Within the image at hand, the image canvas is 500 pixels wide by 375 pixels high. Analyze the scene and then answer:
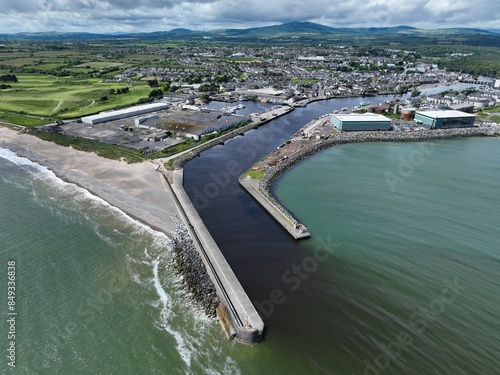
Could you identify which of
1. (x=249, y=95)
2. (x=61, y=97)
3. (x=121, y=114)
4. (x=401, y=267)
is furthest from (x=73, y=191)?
(x=249, y=95)

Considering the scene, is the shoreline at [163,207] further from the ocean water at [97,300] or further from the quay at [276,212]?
the quay at [276,212]

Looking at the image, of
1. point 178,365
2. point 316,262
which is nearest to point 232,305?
point 178,365

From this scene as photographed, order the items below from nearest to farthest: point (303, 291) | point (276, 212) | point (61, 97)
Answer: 1. point (303, 291)
2. point (276, 212)
3. point (61, 97)

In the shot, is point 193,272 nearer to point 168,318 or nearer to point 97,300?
point 168,318

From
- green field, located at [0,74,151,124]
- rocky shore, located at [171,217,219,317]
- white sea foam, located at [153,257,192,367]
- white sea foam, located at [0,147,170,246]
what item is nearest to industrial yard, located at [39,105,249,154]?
green field, located at [0,74,151,124]

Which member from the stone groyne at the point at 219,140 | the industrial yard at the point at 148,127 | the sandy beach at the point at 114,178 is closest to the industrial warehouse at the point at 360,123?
the stone groyne at the point at 219,140

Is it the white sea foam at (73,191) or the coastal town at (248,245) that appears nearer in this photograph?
the coastal town at (248,245)

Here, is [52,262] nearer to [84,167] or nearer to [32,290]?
[32,290]
